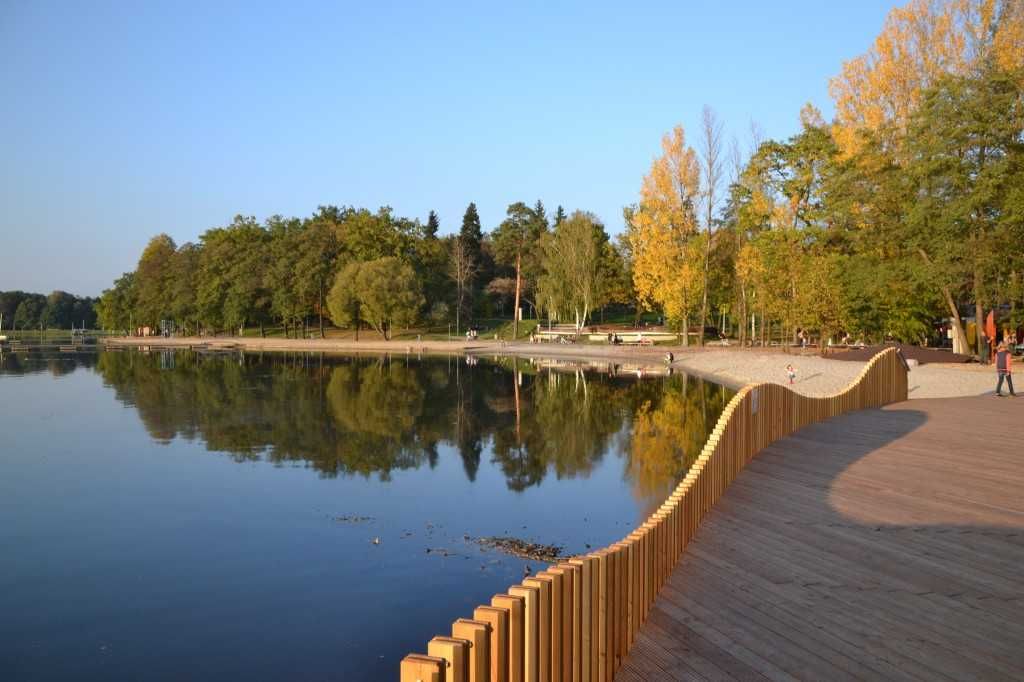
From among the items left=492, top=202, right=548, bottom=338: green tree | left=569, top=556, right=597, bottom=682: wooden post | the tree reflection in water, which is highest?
left=492, top=202, right=548, bottom=338: green tree

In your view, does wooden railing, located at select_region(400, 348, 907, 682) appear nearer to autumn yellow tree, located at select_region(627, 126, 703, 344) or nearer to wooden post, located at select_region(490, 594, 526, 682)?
wooden post, located at select_region(490, 594, 526, 682)

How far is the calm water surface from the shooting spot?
319 inches

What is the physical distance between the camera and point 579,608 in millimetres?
3945

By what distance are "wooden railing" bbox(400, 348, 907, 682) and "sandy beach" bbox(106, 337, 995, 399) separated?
1745 cm

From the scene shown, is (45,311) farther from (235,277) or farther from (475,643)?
(475,643)

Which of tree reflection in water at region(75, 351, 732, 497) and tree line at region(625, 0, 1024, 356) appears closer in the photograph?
tree reflection in water at region(75, 351, 732, 497)

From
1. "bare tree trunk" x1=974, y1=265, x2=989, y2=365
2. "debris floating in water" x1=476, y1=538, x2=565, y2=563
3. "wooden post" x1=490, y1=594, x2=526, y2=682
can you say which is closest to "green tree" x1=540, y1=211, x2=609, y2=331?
"bare tree trunk" x1=974, y1=265, x2=989, y2=365

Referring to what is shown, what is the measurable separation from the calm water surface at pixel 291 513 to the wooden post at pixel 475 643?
15.6ft

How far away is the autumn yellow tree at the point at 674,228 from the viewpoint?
46.4 metres

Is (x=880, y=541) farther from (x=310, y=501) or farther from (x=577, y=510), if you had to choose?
(x=310, y=501)

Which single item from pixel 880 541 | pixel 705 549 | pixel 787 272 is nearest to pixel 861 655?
pixel 705 549

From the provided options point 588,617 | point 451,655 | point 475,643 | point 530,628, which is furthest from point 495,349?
point 451,655

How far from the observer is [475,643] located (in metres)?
3.02

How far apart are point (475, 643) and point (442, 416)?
2154 centimetres
